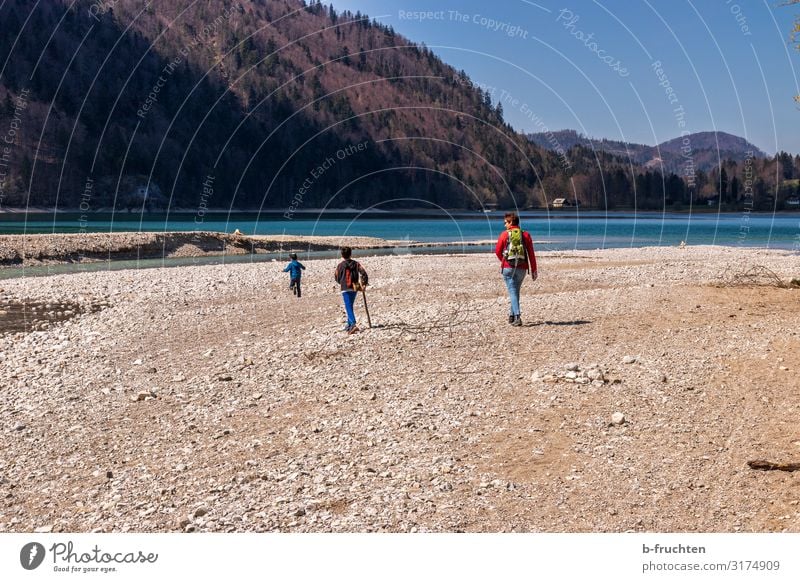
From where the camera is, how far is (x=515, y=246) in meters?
16.1

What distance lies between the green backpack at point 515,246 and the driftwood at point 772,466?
8.63 meters

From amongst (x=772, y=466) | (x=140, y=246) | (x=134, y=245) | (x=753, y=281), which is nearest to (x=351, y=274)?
(x=772, y=466)

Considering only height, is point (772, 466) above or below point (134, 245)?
above

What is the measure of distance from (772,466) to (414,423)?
4.07 m

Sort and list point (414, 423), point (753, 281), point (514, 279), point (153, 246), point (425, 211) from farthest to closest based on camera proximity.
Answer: point (425, 211), point (153, 246), point (753, 281), point (514, 279), point (414, 423)

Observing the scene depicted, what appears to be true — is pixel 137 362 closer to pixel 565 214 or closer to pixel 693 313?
pixel 693 313

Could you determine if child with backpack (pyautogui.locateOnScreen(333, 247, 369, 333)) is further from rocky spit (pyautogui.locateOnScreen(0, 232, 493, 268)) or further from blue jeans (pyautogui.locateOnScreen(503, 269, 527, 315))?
rocky spit (pyautogui.locateOnScreen(0, 232, 493, 268))

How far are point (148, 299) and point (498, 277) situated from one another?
45.1 feet

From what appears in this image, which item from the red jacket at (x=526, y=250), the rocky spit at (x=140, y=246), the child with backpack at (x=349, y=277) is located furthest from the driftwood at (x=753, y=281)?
the rocky spit at (x=140, y=246)

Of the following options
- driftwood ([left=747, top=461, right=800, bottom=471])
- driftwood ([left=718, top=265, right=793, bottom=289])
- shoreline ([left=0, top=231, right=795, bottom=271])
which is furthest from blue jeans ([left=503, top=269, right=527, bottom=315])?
shoreline ([left=0, top=231, right=795, bottom=271])

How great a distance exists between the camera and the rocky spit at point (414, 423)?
23.9 ft

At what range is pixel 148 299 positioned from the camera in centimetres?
2633

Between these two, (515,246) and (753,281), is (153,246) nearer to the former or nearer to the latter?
(753,281)

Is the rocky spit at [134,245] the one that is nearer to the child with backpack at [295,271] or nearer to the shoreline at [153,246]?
the shoreline at [153,246]
